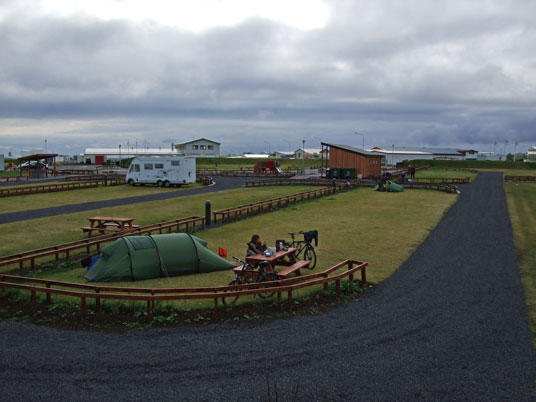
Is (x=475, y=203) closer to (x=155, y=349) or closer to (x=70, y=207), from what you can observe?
(x=70, y=207)

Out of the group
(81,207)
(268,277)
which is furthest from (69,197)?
(268,277)

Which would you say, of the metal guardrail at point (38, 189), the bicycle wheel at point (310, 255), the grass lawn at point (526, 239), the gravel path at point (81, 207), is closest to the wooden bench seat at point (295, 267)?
the bicycle wheel at point (310, 255)

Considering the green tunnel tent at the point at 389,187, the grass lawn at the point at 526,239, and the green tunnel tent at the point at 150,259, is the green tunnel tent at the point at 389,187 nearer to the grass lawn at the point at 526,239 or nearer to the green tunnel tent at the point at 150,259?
the grass lawn at the point at 526,239

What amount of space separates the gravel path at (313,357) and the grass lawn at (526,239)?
0.42 meters

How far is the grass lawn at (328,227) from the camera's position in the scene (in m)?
15.1

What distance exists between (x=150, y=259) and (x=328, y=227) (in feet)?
37.9

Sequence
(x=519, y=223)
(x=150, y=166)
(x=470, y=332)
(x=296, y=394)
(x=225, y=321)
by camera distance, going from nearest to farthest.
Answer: (x=296, y=394), (x=470, y=332), (x=225, y=321), (x=519, y=223), (x=150, y=166)

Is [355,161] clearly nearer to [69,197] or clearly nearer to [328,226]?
[69,197]

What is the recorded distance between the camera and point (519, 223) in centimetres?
2484

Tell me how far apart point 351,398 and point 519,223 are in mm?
21605

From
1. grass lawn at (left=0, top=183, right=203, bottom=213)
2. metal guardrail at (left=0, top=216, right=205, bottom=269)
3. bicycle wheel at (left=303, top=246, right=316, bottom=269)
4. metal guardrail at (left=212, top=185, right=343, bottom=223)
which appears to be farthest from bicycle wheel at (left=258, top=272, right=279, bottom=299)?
grass lawn at (left=0, top=183, right=203, bottom=213)

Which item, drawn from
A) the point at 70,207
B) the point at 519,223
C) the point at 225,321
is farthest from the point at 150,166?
the point at 225,321

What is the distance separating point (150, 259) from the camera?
13773 mm

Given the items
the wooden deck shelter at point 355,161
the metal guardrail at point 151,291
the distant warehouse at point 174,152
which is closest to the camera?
the metal guardrail at point 151,291
